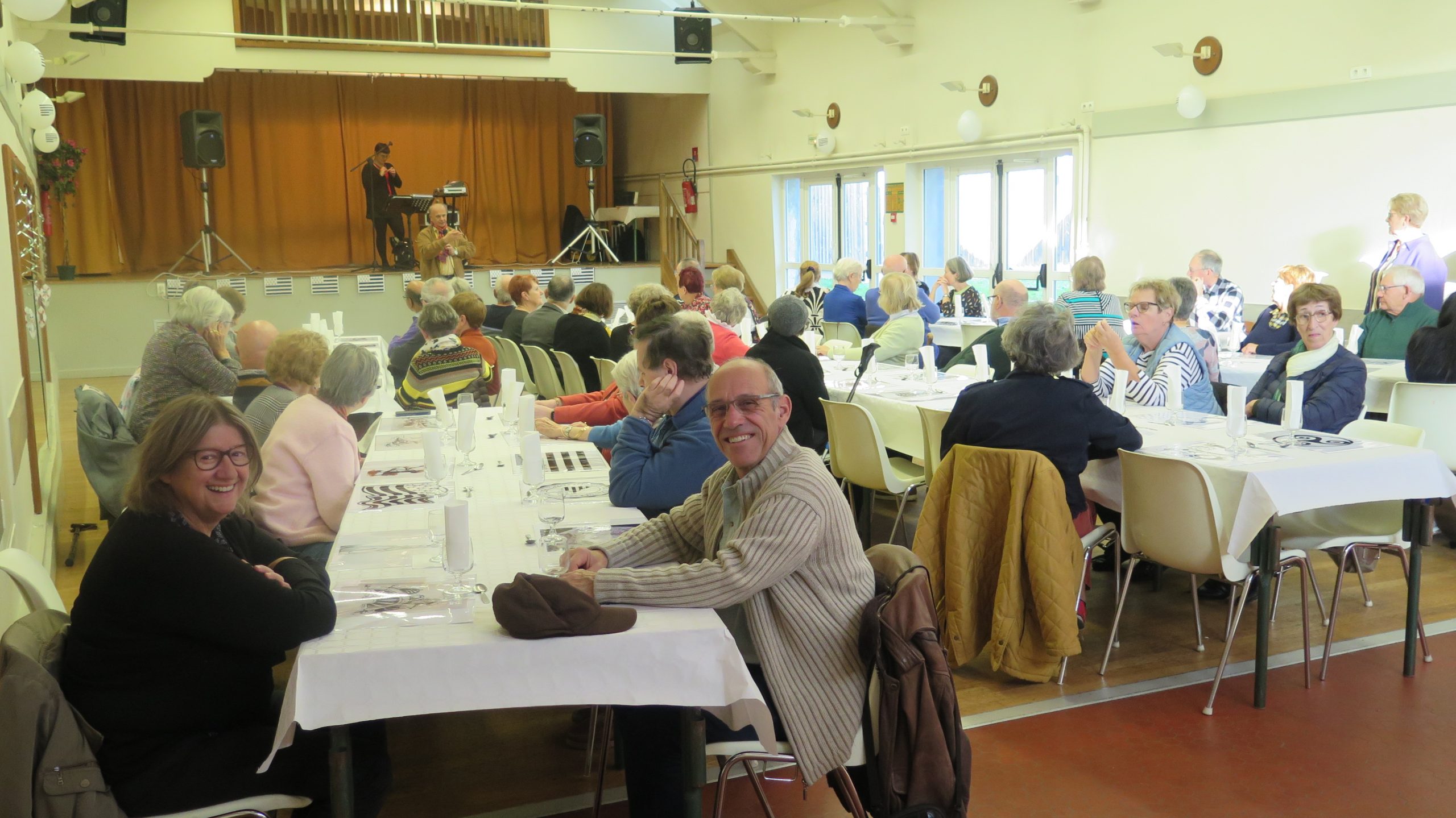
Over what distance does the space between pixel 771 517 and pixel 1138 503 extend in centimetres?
196

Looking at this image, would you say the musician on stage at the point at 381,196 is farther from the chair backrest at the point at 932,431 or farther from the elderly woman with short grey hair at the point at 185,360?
the chair backrest at the point at 932,431

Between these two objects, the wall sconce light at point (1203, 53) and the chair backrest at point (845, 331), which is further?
the chair backrest at point (845, 331)

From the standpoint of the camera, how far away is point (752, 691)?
2.08 metres

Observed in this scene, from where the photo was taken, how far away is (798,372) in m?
5.05

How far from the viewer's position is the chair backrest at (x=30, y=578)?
2.21 m

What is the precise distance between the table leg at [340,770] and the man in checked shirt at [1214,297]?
6883 mm

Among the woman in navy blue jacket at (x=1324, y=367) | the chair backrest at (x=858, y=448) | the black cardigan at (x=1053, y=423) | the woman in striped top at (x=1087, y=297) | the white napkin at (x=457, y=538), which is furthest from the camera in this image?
the woman in striped top at (x=1087, y=297)


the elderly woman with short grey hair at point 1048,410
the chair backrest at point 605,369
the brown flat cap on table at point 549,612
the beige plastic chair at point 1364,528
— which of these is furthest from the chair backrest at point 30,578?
the chair backrest at point 605,369

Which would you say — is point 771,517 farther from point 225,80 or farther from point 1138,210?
point 225,80

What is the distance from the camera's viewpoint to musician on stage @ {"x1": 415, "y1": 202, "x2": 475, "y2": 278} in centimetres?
1275

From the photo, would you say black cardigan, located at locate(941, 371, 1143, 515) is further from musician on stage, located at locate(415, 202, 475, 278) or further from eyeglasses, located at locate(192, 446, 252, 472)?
musician on stage, located at locate(415, 202, 475, 278)

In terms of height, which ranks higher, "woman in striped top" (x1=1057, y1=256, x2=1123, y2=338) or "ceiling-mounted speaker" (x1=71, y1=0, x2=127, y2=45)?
"ceiling-mounted speaker" (x1=71, y1=0, x2=127, y2=45)

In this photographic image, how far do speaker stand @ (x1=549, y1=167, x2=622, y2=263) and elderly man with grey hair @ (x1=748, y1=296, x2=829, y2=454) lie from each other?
33.5 feet

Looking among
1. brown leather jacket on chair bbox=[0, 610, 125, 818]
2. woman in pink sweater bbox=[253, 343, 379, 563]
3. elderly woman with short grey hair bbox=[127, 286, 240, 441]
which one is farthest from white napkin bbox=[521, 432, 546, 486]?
elderly woman with short grey hair bbox=[127, 286, 240, 441]
